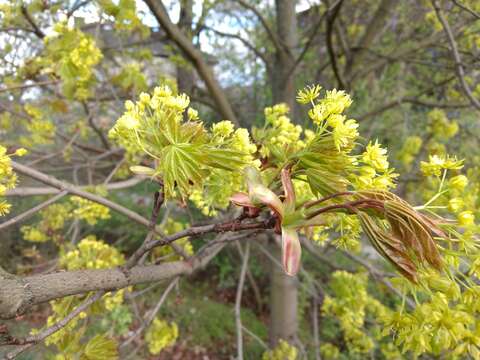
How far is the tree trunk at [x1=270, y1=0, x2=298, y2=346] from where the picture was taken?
3.40 m

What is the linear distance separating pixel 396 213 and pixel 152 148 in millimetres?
600

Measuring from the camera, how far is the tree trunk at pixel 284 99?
3.40 m

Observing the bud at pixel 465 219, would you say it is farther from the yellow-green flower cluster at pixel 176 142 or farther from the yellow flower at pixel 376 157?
the yellow-green flower cluster at pixel 176 142

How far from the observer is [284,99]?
3.44m

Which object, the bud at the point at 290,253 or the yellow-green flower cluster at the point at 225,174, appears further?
the yellow-green flower cluster at the point at 225,174

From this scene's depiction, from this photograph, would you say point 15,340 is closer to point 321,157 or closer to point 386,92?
point 321,157

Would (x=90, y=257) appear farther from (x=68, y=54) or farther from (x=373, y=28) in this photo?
(x=373, y=28)

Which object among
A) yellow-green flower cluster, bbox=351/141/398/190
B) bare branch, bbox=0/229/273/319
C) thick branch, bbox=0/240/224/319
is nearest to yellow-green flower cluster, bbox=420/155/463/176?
yellow-green flower cluster, bbox=351/141/398/190

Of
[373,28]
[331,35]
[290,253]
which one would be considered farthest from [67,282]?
[373,28]

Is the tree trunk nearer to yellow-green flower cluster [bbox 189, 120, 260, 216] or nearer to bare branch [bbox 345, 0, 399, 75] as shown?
bare branch [bbox 345, 0, 399, 75]

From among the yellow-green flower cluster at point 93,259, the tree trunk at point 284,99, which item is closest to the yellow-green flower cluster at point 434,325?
the yellow-green flower cluster at point 93,259

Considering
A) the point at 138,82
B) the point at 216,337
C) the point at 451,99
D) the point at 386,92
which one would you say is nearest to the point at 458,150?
the point at 451,99

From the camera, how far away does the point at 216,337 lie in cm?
458

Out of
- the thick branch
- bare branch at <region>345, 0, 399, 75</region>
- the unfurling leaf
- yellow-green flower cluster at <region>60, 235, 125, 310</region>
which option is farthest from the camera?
bare branch at <region>345, 0, 399, 75</region>
